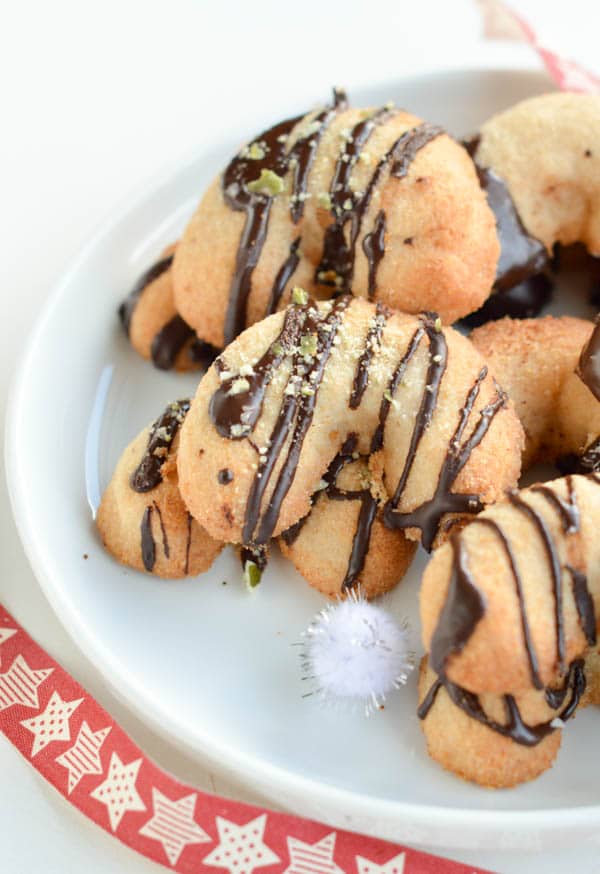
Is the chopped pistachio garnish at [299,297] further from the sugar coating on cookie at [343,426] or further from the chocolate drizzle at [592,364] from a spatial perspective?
the chocolate drizzle at [592,364]

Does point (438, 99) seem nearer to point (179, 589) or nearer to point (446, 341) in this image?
point (446, 341)

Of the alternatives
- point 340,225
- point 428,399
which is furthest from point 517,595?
point 340,225

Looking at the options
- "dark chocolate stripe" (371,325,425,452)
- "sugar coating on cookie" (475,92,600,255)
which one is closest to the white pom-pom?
"dark chocolate stripe" (371,325,425,452)

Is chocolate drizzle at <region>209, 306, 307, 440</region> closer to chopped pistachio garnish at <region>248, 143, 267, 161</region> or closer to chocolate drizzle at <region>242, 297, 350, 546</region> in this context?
chocolate drizzle at <region>242, 297, 350, 546</region>

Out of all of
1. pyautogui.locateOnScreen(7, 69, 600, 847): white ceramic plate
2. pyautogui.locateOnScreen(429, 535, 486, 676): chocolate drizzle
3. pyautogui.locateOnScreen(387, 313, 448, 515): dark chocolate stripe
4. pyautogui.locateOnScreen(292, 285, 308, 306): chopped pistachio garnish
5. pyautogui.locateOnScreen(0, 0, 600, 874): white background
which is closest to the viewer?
pyautogui.locateOnScreen(429, 535, 486, 676): chocolate drizzle

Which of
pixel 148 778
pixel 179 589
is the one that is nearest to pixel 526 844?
pixel 148 778
